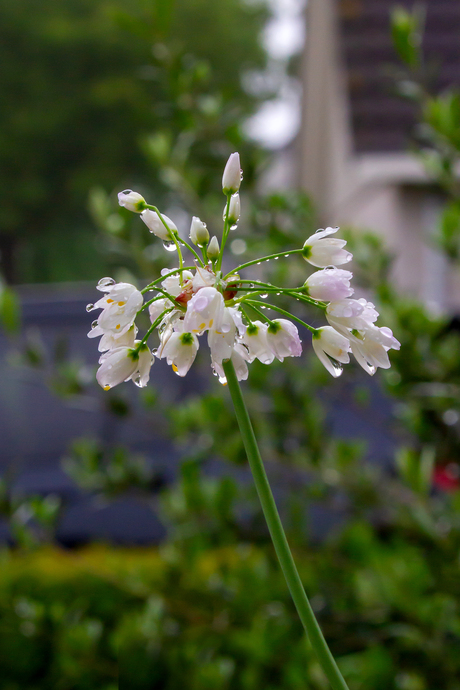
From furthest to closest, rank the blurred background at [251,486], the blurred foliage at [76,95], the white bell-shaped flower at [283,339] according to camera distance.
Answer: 1. the blurred foliage at [76,95]
2. the blurred background at [251,486]
3. the white bell-shaped flower at [283,339]

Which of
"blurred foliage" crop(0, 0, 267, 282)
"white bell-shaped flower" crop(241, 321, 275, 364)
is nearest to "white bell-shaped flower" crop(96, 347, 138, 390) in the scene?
"white bell-shaped flower" crop(241, 321, 275, 364)

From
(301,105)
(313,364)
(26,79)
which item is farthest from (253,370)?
(26,79)

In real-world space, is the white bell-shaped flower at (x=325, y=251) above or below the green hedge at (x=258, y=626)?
above

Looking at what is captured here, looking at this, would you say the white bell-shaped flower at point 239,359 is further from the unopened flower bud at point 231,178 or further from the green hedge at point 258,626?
the green hedge at point 258,626

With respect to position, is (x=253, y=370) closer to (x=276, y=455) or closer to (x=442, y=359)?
(x=276, y=455)

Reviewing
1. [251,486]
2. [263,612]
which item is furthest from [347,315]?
[251,486]

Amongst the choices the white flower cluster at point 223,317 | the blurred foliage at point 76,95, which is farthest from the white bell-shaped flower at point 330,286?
the blurred foliage at point 76,95

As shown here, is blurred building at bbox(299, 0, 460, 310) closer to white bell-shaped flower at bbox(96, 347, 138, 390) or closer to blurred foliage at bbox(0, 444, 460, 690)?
blurred foliage at bbox(0, 444, 460, 690)
